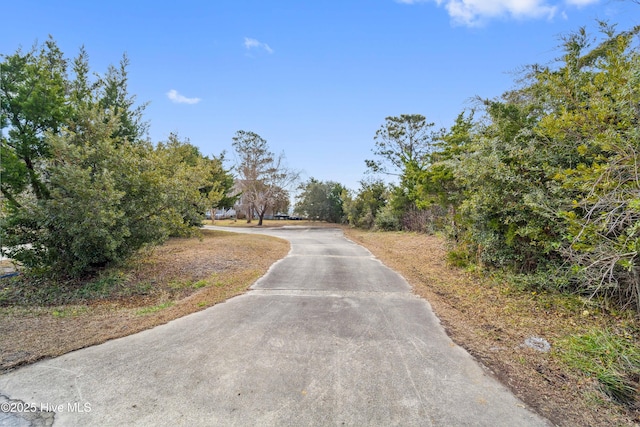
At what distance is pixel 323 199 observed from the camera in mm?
34562

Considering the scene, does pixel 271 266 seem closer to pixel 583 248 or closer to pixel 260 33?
→ pixel 583 248

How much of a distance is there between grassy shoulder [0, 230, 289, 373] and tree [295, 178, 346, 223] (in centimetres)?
2495

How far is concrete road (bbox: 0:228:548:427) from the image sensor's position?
223cm

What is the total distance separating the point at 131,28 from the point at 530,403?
11.9 m

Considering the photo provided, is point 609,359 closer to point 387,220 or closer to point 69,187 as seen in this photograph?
point 69,187

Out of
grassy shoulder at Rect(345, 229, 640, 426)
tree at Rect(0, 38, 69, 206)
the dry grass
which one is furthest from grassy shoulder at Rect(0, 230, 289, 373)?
grassy shoulder at Rect(345, 229, 640, 426)

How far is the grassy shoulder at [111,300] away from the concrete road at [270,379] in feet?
1.57

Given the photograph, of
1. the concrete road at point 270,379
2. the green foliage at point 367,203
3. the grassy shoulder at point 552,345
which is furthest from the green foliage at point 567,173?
the green foliage at point 367,203

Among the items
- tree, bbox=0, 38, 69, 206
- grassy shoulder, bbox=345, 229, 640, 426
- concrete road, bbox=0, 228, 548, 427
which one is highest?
tree, bbox=0, 38, 69, 206

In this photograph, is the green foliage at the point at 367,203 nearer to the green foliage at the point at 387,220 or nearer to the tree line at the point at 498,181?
the green foliage at the point at 387,220

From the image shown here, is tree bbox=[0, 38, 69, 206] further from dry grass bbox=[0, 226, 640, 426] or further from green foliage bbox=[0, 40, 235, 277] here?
dry grass bbox=[0, 226, 640, 426]

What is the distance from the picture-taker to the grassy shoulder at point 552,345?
2.45m

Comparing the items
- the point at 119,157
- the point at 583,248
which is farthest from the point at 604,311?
the point at 119,157

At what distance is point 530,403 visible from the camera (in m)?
2.45
